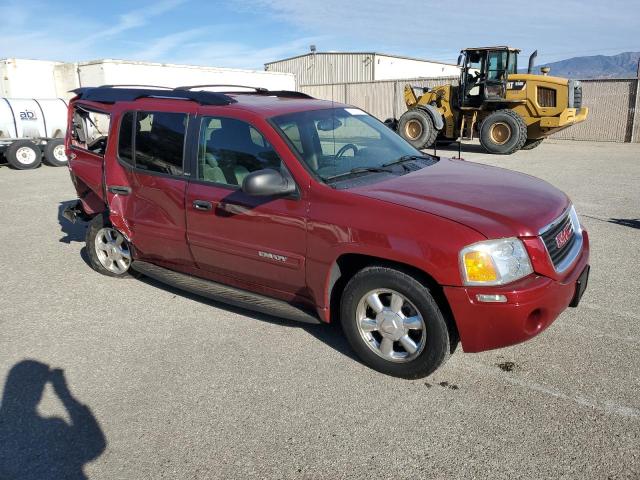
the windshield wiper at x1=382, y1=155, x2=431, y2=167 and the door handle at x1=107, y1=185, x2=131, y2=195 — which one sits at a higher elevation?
the windshield wiper at x1=382, y1=155, x2=431, y2=167

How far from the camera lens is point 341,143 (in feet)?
13.8

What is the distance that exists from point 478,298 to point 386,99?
24.6 metres

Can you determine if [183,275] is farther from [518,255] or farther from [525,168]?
[525,168]

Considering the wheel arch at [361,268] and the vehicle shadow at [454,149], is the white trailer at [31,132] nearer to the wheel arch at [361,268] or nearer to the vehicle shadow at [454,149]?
the vehicle shadow at [454,149]

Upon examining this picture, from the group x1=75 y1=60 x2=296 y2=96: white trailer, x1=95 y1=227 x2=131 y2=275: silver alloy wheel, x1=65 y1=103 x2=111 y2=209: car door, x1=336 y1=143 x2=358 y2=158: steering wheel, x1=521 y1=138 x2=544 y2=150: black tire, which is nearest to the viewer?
x1=336 y1=143 x2=358 y2=158: steering wheel

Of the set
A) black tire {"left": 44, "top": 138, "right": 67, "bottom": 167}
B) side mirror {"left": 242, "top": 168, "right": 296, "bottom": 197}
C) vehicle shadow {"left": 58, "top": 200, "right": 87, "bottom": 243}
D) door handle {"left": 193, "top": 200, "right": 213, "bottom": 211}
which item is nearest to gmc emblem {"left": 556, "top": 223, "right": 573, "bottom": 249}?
side mirror {"left": 242, "top": 168, "right": 296, "bottom": 197}

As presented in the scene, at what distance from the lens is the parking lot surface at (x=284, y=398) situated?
8.89 ft

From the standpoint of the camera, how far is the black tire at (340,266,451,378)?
316 centimetres

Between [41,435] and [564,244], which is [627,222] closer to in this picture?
[564,244]

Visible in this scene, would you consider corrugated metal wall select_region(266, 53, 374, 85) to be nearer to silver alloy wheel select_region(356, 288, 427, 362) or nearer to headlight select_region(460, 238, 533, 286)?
silver alloy wheel select_region(356, 288, 427, 362)

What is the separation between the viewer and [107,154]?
4898 millimetres

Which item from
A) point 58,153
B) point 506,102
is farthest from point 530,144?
point 58,153

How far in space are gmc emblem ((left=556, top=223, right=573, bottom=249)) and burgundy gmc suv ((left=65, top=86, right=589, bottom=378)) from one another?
17 mm

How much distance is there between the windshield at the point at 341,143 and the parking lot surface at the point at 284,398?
4.24 ft
